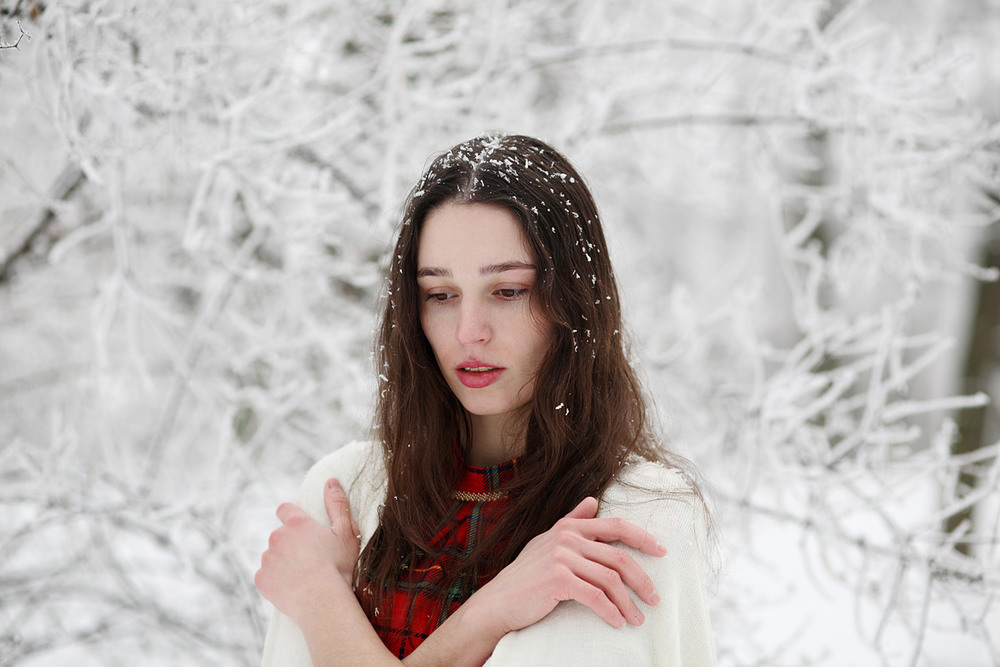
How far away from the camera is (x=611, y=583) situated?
126 centimetres

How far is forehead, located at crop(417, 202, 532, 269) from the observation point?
5.04 feet

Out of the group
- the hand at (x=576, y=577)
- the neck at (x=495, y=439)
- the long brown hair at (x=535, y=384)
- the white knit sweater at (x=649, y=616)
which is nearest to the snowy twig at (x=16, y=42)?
the long brown hair at (x=535, y=384)

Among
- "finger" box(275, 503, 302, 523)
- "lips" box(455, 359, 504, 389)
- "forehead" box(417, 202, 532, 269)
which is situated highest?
"forehead" box(417, 202, 532, 269)

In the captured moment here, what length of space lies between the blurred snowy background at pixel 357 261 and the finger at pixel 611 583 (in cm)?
79

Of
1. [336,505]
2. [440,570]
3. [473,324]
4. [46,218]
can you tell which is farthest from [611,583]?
[46,218]

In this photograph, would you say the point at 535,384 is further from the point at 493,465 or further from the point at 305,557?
the point at 305,557

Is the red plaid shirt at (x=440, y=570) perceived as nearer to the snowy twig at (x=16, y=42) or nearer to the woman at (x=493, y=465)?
the woman at (x=493, y=465)

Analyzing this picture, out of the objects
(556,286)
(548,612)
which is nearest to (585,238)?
(556,286)

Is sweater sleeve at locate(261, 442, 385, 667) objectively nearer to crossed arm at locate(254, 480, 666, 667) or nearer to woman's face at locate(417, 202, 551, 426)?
crossed arm at locate(254, 480, 666, 667)

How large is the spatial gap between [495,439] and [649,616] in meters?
0.58

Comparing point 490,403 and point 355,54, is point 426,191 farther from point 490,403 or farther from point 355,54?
point 355,54

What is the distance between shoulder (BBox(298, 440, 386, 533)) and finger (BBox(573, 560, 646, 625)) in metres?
0.65

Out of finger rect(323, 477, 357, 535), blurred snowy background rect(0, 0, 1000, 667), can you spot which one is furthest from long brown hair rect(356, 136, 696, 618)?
blurred snowy background rect(0, 0, 1000, 667)

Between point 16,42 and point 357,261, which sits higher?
point 16,42
